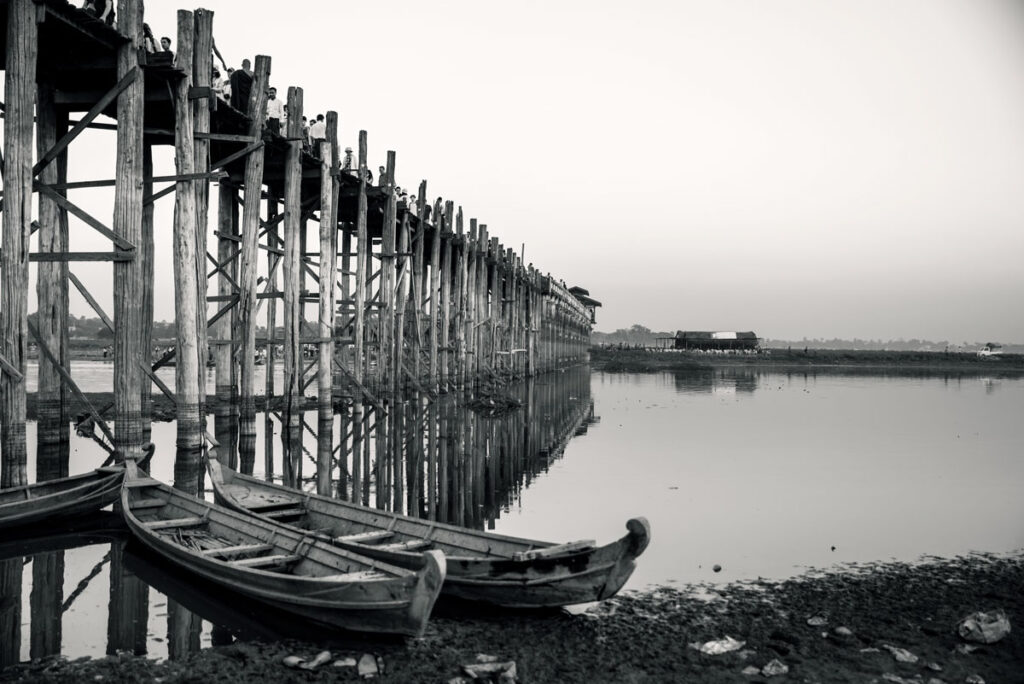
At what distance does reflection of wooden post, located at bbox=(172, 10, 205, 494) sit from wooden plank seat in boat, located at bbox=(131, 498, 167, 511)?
3.46m

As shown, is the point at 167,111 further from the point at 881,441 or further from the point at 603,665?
the point at 881,441

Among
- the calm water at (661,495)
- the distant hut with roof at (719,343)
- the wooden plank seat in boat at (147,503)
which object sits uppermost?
the distant hut with roof at (719,343)

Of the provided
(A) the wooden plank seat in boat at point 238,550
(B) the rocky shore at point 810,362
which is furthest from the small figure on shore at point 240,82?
(B) the rocky shore at point 810,362

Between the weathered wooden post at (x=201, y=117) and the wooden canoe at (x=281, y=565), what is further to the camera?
the weathered wooden post at (x=201, y=117)

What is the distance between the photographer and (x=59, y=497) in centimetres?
877

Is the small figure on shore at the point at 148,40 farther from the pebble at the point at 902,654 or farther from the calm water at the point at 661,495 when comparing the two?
the pebble at the point at 902,654

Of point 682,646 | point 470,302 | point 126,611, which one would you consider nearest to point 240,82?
point 126,611

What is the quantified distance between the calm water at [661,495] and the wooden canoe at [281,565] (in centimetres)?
37

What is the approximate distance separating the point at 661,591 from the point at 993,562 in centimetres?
448

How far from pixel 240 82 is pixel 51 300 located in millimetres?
6232

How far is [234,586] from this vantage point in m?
6.65

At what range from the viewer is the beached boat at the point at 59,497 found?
8641 millimetres

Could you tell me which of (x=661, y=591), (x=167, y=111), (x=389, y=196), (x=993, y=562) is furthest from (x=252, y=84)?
(x=993, y=562)

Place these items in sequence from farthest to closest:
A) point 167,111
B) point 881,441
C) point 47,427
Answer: point 881,441, point 167,111, point 47,427
